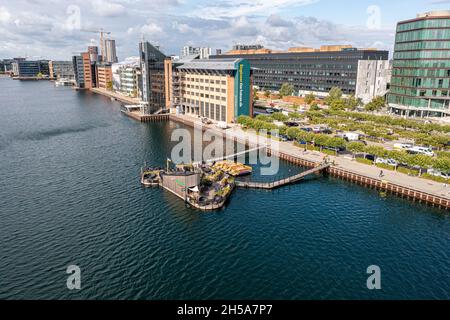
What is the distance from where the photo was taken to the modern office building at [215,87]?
143 meters

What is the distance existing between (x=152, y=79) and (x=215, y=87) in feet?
145

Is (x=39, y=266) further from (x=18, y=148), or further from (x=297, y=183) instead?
(x=18, y=148)

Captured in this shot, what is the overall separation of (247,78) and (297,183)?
71.4m

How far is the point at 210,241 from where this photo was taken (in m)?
58.8

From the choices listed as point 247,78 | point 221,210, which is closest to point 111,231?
point 221,210

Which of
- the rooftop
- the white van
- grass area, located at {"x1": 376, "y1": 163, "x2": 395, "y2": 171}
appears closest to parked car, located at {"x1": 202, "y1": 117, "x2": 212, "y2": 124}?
the white van

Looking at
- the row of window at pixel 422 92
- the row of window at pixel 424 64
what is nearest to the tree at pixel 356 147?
the row of window at pixel 422 92

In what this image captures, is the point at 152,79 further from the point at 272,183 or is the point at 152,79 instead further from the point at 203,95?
the point at 272,183

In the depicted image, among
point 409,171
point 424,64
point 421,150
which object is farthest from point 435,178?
point 424,64

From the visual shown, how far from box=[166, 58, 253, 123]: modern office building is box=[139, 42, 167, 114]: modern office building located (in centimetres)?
530

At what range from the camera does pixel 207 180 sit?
82625 mm

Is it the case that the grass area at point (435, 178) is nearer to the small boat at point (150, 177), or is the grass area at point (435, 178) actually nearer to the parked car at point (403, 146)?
the parked car at point (403, 146)

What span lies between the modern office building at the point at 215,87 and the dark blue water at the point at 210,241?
200 feet

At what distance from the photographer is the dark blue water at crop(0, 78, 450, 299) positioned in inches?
1857
